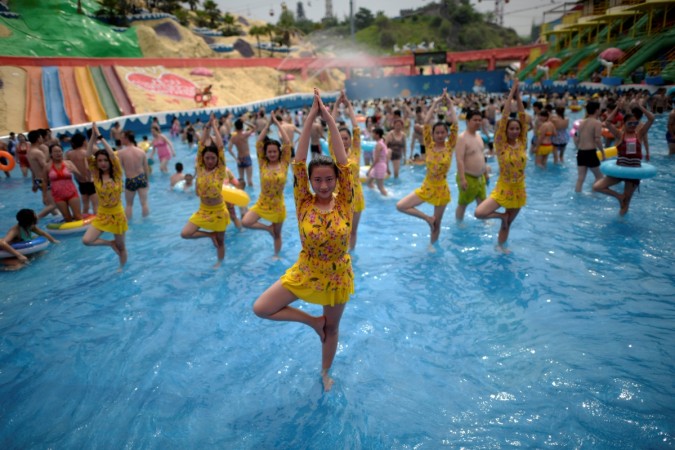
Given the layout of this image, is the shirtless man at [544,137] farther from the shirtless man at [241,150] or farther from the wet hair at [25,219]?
the wet hair at [25,219]

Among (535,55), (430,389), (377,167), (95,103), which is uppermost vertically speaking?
(535,55)

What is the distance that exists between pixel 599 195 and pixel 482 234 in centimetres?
389

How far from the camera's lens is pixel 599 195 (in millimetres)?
9406

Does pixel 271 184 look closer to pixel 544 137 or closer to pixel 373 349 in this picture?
pixel 373 349

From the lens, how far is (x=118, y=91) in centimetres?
2697

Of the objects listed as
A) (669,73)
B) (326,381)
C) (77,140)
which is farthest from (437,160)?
(669,73)

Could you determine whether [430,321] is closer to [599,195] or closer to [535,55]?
[599,195]

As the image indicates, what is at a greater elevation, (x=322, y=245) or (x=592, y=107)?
(x=592, y=107)

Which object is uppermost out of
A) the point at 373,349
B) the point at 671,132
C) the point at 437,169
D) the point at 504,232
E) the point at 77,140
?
the point at 77,140

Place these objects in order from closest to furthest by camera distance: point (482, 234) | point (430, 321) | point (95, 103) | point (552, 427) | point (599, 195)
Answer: point (552, 427) < point (430, 321) < point (482, 234) < point (599, 195) < point (95, 103)

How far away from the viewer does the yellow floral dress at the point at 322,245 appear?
3195 millimetres

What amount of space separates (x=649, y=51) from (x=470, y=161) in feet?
97.3

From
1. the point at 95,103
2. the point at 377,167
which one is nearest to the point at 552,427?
the point at 377,167

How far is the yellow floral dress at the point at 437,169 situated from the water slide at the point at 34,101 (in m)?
21.7
